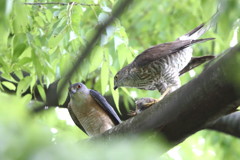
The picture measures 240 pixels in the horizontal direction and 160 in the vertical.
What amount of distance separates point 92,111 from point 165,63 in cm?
119

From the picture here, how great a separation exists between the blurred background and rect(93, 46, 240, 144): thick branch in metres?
0.16

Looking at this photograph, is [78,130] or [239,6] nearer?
[239,6]

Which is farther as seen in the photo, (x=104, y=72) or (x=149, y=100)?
(x=149, y=100)

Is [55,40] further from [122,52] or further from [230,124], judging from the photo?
[230,124]

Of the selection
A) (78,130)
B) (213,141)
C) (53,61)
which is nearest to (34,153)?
(53,61)

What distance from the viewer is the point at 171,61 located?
5.05 m

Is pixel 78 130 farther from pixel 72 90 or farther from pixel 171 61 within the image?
pixel 171 61

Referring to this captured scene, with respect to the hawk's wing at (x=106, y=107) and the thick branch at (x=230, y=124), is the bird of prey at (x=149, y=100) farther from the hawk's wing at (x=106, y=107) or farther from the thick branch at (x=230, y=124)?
the thick branch at (x=230, y=124)

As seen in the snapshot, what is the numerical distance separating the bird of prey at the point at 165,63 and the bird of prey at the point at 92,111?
635 millimetres

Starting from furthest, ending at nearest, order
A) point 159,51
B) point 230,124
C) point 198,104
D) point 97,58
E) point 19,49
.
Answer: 1. point 159,51
2. point 97,58
3. point 19,49
4. point 230,124
5. point 198,104

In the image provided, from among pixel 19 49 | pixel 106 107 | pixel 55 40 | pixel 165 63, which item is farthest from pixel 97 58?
pixel 106 107

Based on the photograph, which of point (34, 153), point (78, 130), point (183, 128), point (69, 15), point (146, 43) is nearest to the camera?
point (34, 153)

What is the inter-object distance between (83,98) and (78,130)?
0.69 metres

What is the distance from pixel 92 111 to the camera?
5680 mm
